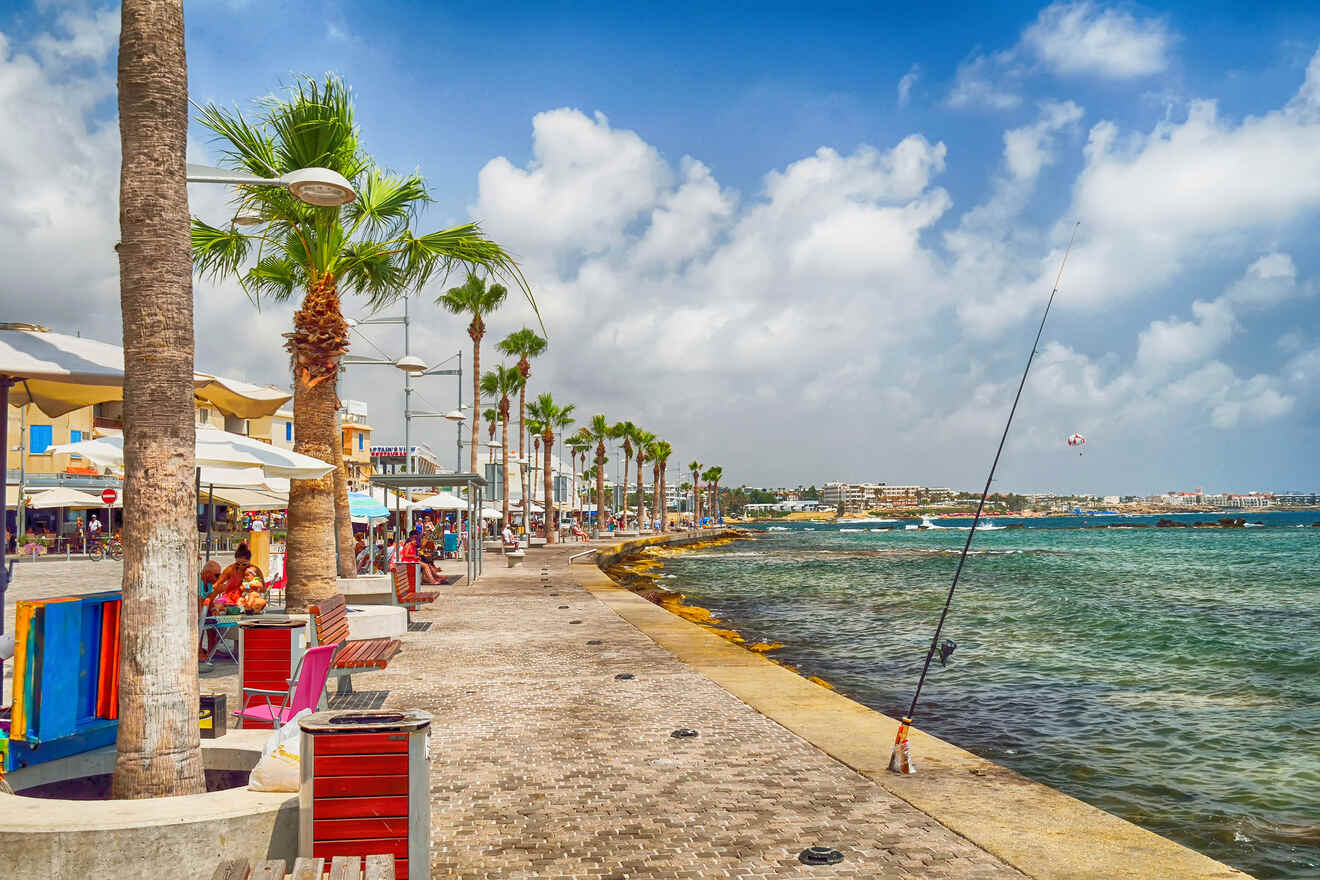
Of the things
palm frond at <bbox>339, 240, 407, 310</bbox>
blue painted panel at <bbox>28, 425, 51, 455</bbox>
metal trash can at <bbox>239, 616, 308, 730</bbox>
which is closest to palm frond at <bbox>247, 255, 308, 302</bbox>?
palm frond at <bbox>339, 240, 407, 310</bbox>

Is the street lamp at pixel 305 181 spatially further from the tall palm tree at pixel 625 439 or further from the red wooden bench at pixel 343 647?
the tall palm tree at pixel 625 439

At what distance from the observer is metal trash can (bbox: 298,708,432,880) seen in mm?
3736

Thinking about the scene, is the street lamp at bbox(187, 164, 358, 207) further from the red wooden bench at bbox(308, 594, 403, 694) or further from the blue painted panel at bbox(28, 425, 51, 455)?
the blue painted panel at bbox(28, 425, 51, 455)

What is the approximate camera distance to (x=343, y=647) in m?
8.91

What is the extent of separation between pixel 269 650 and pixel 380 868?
11.8 ft

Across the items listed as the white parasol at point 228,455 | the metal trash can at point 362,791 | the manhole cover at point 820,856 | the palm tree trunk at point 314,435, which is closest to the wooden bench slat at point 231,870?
the metal trash can at point 362,791

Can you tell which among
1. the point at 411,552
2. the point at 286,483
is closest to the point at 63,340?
the point at 286,483

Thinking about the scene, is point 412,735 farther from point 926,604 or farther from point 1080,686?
point 926,604

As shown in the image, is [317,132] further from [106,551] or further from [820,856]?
[106,551]

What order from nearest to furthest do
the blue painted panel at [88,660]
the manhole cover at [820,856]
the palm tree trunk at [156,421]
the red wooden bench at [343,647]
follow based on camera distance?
the palm tree trunk at [156,421]
the blue painted panel at [88,660]
the manhole cover at [820,856]
the red wooden bench at [343,647]

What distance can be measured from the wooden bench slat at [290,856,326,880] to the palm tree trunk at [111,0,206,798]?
119 cm

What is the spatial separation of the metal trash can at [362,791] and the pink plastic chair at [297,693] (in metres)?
2.05

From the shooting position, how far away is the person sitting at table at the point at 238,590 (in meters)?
11.8

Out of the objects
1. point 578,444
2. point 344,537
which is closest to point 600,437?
point 578,444
